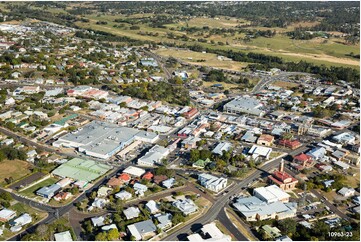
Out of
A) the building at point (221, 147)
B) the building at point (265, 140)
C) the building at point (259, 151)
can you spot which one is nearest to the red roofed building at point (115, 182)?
the building at point (221, 147)

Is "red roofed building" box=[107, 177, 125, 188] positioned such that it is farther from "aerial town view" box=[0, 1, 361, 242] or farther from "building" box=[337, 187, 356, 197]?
"building" box=[337, 187, 356, 197]

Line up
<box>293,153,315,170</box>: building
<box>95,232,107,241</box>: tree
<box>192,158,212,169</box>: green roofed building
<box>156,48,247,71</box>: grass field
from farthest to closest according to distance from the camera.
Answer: <box>156,48,247,71</box>: grass field → <box>293,153,315,170</box>: building → <box>192,158,212,169</box>: green roofed building → <box>95,232,107,241</box>: tree

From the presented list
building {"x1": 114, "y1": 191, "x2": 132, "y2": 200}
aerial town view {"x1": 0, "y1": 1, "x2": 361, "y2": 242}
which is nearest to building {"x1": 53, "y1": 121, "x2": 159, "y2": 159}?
aerial town view {"x1": 0, "y1": 1, "x2": 361, "y2": 242}

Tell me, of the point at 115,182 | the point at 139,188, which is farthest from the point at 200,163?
the point at 115,182

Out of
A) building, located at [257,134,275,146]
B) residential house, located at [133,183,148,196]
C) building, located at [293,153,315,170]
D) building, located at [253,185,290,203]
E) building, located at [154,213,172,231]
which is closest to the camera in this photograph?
building, located at [154,213,172,231]

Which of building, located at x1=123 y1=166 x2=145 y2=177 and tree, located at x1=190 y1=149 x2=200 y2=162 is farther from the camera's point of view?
tree, located at x1=190 y1=149 x2=200 y2=162

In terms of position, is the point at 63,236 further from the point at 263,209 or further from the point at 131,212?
the point at 263,209

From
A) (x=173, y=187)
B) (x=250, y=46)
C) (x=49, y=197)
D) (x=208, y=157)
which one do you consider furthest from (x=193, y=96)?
(x=250, y=46)
